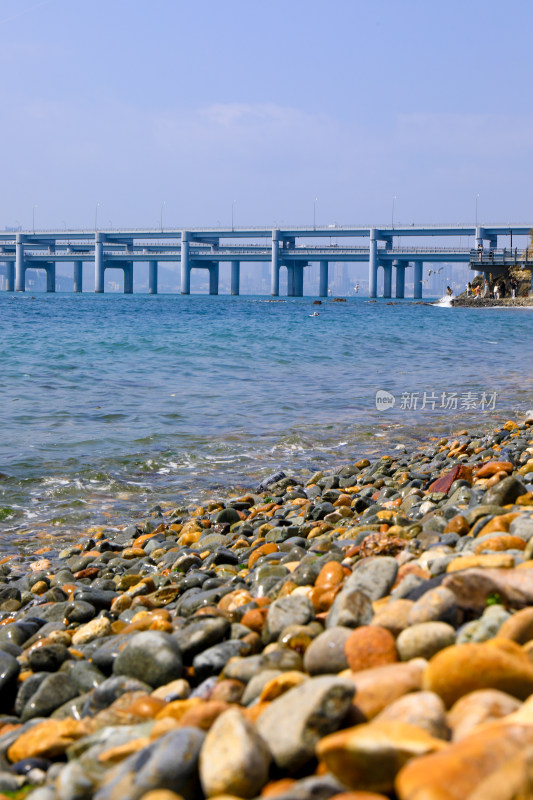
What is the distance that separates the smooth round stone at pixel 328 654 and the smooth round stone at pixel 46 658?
1.39m

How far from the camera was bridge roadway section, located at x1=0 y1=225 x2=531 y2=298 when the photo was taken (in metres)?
104

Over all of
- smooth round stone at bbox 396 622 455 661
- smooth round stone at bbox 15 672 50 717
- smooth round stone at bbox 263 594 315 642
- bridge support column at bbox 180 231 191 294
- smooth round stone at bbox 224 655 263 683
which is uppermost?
bridge support column at bbox 180 231 191 294

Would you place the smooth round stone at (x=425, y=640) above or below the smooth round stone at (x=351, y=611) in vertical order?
above

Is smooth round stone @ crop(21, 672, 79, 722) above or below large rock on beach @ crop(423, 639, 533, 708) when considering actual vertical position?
below

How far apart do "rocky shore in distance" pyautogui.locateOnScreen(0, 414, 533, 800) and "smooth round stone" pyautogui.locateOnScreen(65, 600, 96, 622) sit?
1 cm

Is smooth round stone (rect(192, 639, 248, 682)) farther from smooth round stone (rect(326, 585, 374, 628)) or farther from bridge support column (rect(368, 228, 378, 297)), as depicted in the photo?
Result: bridge support column (rect(368, 228, 378, 297))

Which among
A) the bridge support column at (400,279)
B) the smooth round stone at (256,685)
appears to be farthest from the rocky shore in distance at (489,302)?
the smooth round stone at (256,685)

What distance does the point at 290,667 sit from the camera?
8.64 feet

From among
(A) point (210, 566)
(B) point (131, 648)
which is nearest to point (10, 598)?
(A) point (210, 566)

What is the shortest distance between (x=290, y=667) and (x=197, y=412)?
1008 centimetres

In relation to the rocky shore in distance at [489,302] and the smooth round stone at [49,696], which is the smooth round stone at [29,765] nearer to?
the smooth round stone at [49,696]

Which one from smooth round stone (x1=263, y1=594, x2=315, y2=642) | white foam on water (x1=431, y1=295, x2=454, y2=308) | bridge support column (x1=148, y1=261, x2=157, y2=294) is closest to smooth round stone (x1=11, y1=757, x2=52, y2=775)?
smooth round stone (x1=263, y1=594, x2=315, y2=642)

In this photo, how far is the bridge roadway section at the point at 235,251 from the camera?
4112 inches

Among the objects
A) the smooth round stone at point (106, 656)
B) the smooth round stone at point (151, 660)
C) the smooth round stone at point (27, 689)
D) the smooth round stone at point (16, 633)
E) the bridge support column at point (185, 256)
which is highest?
the bridge support column at point (185, 256)
